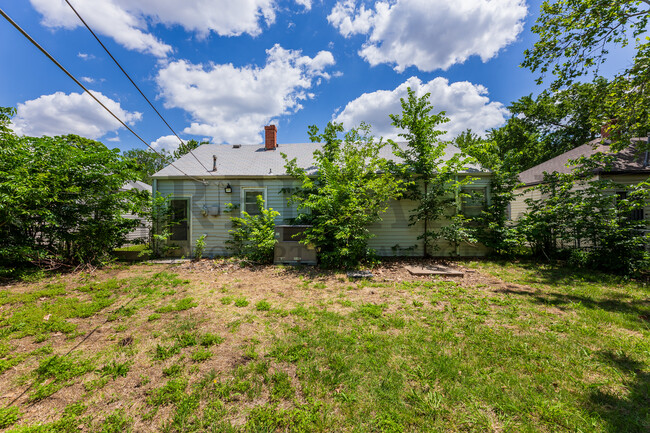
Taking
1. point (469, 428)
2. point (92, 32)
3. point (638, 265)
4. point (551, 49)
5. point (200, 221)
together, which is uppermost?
point (551, 49)

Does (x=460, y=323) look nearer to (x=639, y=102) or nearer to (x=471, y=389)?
(x=471, y=389)

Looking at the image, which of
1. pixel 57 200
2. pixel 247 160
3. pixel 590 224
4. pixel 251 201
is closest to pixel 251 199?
pixel 251 201

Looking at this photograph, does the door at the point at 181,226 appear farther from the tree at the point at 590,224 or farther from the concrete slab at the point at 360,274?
the tree at the point at 590,224

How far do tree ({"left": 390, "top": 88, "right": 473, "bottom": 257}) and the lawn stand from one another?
12.0 feet

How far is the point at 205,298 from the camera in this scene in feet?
14.8

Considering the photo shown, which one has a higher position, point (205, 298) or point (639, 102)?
point (639, 102)

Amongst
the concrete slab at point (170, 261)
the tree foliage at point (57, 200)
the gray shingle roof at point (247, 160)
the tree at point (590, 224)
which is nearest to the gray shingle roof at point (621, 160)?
the tree at point (590, 224)

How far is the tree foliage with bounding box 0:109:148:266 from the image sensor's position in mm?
5488

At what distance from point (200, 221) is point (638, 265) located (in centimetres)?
1303

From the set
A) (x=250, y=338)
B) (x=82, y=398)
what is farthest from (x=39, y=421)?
(x=250, y=338)

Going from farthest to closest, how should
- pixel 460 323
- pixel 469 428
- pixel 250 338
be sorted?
pixel 460 323 < pixel 250 338 < pixel 469 428

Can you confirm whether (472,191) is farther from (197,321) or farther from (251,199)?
(197,321)

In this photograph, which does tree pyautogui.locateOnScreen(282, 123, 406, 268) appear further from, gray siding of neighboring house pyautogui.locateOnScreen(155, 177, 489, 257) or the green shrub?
the green shrub

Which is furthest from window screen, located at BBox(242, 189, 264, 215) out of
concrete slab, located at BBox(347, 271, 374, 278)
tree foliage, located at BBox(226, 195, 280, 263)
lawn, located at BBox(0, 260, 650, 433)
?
concrete slab, located at BBox(347, 271, 374, 278)
